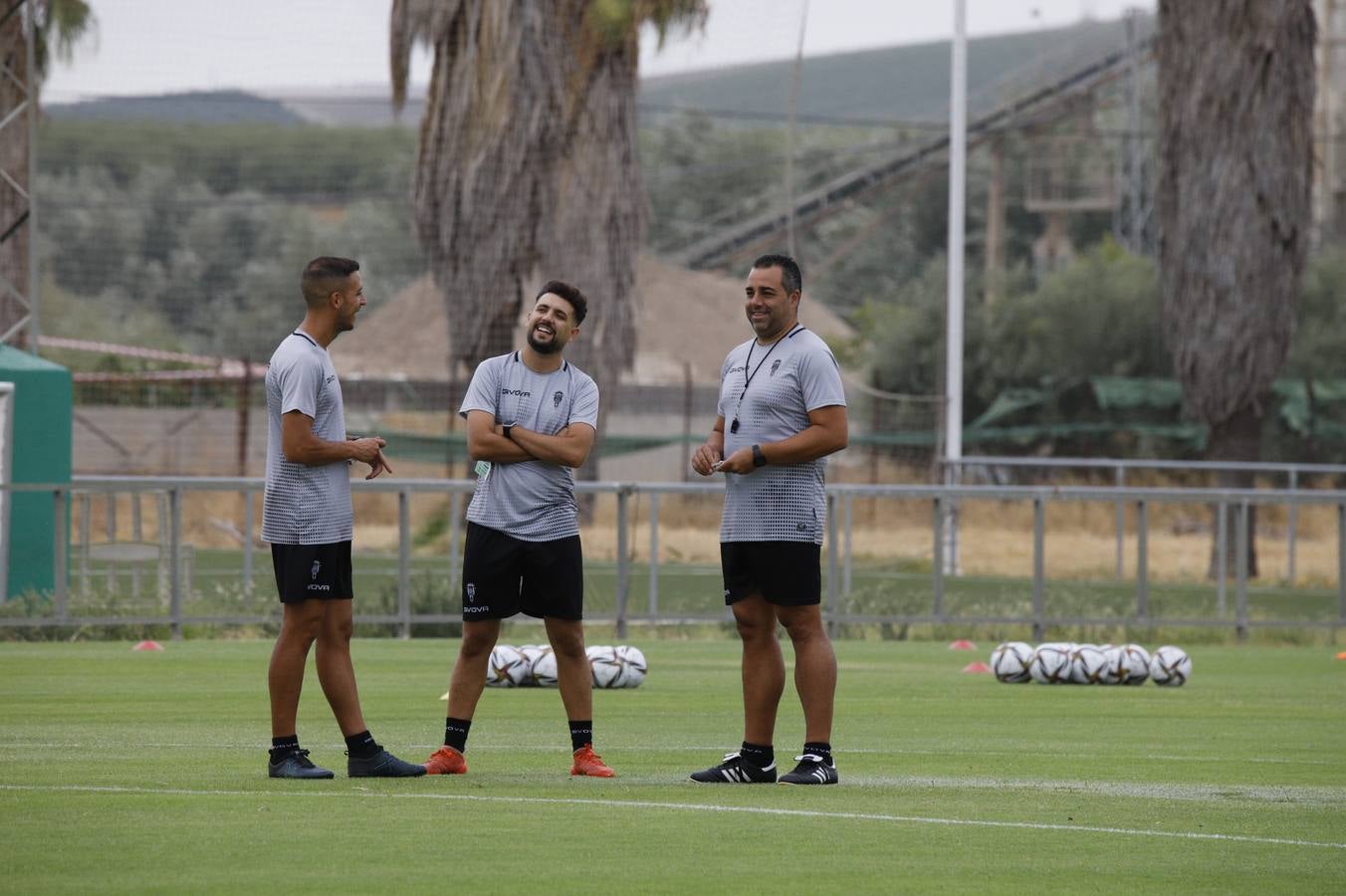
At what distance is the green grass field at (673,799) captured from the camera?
21.9 ft

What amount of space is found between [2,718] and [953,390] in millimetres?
19568

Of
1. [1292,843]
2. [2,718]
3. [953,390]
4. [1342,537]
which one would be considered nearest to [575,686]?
[1292,843]

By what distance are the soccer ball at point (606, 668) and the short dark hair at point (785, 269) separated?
5.40 meters

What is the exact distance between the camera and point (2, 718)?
37.5 feet

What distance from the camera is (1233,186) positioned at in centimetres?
2883

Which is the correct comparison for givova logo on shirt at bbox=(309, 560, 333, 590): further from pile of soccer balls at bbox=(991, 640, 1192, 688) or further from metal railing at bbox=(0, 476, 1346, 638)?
metal railing at bbox=(0, 476, 1346, 638)

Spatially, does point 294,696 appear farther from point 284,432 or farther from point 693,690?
point 693,690

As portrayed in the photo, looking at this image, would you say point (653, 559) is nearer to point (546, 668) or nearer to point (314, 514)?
point (546, 668)

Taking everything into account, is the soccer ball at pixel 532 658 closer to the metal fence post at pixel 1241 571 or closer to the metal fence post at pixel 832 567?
the metal fence post at pixel 832 567

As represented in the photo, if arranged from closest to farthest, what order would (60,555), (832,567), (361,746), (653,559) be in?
(361,746), (60,555), (832,567), (653,559)

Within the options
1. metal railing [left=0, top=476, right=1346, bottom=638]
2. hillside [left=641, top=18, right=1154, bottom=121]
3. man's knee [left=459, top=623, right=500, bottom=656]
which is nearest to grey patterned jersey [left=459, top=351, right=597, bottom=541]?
man's knee [left=459, top=623, right=500, bottom=656]

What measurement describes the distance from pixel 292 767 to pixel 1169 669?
8061mm

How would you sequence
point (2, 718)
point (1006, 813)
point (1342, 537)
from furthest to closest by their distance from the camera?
point (1342, 537) < point (2, 718) < point (1006, 813)

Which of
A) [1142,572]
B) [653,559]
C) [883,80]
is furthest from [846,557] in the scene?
[883,80]
